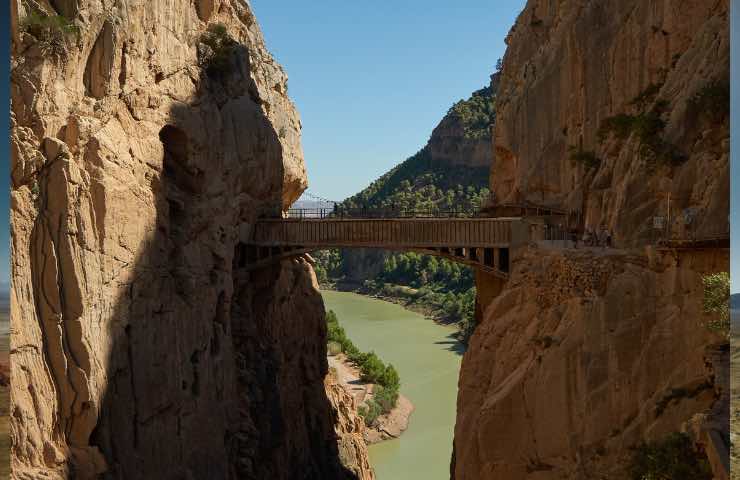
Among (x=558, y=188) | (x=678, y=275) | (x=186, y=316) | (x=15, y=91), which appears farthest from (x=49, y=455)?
(x=558, y=188)

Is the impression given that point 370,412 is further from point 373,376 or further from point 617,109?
point 617,109

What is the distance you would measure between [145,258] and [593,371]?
11.7 m

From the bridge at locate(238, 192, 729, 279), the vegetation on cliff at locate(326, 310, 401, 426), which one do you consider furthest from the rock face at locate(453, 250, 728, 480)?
the vegetation on cliff at locate(326, 310, 401, 426)

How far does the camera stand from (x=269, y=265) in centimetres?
2698

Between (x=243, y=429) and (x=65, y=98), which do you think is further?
(x=243, y=429)

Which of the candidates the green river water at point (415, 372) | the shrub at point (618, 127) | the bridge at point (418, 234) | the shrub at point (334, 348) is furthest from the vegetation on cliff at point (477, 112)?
the shrub at point (618, 127)

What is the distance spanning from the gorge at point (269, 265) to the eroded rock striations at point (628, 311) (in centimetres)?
5

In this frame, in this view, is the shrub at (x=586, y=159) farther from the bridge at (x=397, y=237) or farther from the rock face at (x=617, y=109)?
the bridge at (x=397, y=237)

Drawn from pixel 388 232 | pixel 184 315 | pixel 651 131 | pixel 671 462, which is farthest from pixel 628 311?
pixel 184 315

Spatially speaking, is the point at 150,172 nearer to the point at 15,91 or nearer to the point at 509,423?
the point at 15,91

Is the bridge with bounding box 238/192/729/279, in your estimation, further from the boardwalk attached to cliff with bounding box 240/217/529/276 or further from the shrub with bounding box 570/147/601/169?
the shrub with bounding box 570/147/601/169

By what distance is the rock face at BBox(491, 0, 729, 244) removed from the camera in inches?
495

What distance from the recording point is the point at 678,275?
11.1 meters

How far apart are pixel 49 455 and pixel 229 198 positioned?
10407 millimetres
